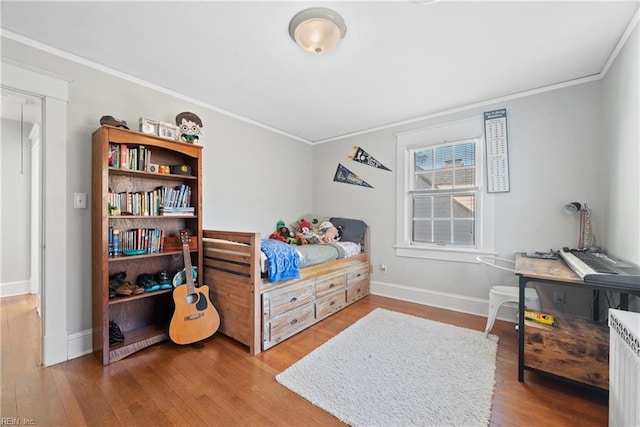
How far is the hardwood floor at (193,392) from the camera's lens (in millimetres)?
1398

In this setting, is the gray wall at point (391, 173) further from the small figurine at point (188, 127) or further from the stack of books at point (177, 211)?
the stack of books at point (177, 211)

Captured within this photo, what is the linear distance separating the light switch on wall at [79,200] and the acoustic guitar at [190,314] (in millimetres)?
823

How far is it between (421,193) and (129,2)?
325cm

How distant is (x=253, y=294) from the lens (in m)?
2.05

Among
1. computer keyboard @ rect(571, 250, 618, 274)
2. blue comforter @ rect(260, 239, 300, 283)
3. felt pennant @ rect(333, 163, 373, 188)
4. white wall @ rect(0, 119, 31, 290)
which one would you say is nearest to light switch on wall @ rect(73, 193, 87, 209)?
blue comforter @ rect(260, 239, 300, 283)

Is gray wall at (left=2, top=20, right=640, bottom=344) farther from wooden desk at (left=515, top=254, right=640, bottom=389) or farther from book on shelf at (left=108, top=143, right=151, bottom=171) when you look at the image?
wooden desk at (left=515, top=254, right=640, bottom=389)

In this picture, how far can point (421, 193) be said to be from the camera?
3.34 m

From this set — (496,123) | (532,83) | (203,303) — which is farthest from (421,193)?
(203,303)

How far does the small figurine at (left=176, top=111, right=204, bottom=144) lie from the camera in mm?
2395

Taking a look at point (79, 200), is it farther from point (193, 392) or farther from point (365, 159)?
point (365, 159)

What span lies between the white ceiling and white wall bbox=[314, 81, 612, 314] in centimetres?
25

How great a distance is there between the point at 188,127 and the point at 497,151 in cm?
325

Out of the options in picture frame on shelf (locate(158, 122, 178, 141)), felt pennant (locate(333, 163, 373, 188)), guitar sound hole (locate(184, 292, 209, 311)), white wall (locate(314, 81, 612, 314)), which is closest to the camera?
guitar sound hole (locate(184, 292, 209, 311))

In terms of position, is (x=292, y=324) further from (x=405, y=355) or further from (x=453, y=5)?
(x=453, y=5)
